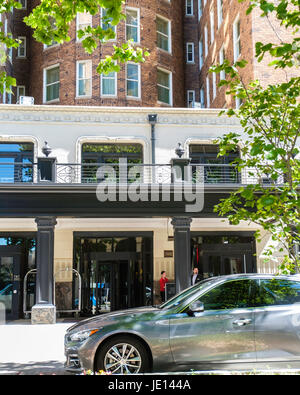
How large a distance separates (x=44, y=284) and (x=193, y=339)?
31.0ft

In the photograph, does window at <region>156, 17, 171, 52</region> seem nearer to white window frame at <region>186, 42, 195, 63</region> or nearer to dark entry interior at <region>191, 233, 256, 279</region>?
white window frame at <region>186, 42, 195, 63</region>

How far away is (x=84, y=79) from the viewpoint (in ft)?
78.4

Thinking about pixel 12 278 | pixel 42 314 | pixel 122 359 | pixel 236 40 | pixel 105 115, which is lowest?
pixel 42 314

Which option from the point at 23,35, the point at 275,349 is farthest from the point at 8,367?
the point at 23,35

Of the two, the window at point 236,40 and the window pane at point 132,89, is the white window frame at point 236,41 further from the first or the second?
the window pane at point 132,89

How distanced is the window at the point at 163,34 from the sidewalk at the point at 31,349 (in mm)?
16652

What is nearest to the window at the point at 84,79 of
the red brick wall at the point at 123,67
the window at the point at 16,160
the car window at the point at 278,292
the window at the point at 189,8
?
the red brick wall at the point at 123,67

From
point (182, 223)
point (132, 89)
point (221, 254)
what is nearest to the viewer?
point (182, 223)

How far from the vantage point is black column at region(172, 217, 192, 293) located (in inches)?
612

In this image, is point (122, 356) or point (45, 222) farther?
point (45, 222)

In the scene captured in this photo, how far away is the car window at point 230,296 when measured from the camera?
7.06m

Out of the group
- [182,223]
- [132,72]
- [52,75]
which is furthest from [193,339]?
[52,75]

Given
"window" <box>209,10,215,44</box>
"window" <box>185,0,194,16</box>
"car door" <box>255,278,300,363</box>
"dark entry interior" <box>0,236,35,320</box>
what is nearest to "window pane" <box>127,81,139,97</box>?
"window" <box>209,10,215,44</box>

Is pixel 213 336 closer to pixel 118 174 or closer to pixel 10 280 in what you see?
pixel 118 174
